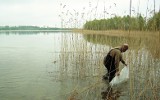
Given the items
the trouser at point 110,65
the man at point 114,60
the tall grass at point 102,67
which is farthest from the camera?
the trouser at point 110,65

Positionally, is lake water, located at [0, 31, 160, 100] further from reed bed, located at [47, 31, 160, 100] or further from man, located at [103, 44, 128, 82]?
man, located at [103, 44, 128, 82]

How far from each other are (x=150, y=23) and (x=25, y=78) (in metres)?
5.84

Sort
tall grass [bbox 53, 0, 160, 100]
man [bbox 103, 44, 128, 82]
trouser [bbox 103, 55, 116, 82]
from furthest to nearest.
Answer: trouser [bbox 103, 55, 116, 82], man [bbox 103, 44, 128, 82], tall grass [bbox 53, 0, 160, 100]

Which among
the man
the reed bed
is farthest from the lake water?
the man

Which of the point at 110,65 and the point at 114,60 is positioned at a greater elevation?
the point at 114,60

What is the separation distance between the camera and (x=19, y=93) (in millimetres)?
8531

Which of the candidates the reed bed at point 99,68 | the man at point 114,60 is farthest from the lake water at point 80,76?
the man at point 114,60

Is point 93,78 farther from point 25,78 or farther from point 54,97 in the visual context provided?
point 25,78

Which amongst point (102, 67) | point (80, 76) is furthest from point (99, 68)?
point (80, 76)

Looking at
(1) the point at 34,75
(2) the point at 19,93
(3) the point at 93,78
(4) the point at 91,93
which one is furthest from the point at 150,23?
(1) the point at 34,75

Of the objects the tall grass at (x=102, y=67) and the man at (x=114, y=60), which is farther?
the man at (x=114, y=60)

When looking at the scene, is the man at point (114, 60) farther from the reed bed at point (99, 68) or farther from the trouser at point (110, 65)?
the reed bed at point (99, 68)

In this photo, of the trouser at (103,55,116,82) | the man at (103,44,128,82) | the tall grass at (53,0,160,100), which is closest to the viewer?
the tall grass at (53,0,160,100)

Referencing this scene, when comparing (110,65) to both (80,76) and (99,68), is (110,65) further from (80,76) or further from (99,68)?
(80,76)
